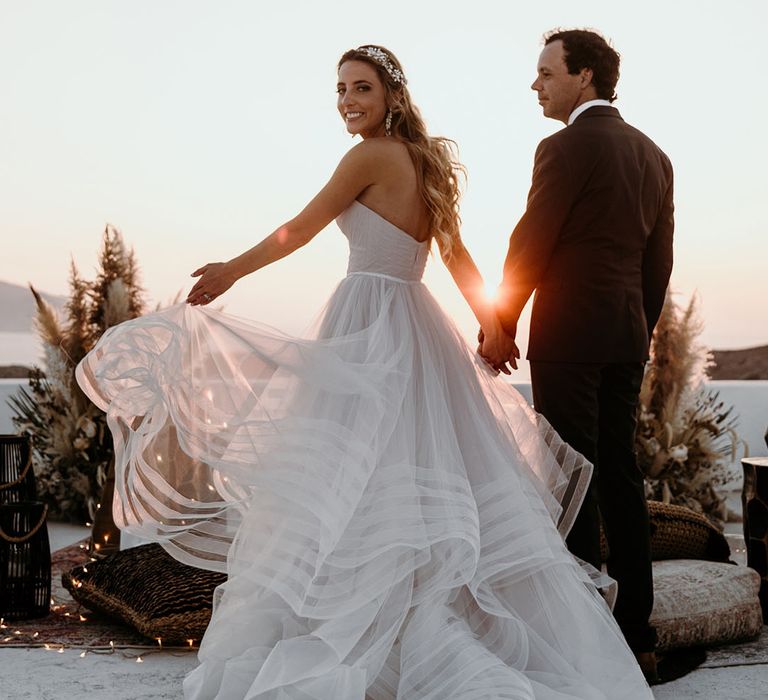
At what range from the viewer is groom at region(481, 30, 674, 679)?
10.8 ft

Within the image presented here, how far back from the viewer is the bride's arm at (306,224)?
327 centimetres

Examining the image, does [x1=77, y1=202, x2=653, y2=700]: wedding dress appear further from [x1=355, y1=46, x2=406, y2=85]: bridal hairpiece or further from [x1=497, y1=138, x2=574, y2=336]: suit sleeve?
[x1=355, y1=46, x2=406, y2=85]: bridal hairpiece

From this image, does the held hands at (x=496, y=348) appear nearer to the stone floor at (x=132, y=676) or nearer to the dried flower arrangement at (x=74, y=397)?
the stone floor at (x=132, y=676)

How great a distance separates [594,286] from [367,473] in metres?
0.96

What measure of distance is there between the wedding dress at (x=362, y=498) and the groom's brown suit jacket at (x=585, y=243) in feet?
0.96

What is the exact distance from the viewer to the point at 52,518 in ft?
23.2

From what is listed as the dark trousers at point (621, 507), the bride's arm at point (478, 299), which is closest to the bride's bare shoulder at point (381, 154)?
the bride's arm at point (478, 299)

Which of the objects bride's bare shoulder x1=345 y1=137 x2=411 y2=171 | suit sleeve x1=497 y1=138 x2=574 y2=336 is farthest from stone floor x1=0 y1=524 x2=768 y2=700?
bride's bare shoulder x1=345 y1=137 x2=411 y2=171

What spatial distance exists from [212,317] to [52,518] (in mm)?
4261

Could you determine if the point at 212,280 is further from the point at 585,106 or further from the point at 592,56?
the point at 592,56

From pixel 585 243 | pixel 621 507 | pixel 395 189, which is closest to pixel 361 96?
pixel 395 189

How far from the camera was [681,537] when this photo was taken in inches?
171

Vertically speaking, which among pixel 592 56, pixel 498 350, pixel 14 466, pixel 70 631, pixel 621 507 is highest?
pixel 592 56

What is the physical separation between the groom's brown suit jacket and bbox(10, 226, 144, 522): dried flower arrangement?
3672mm
